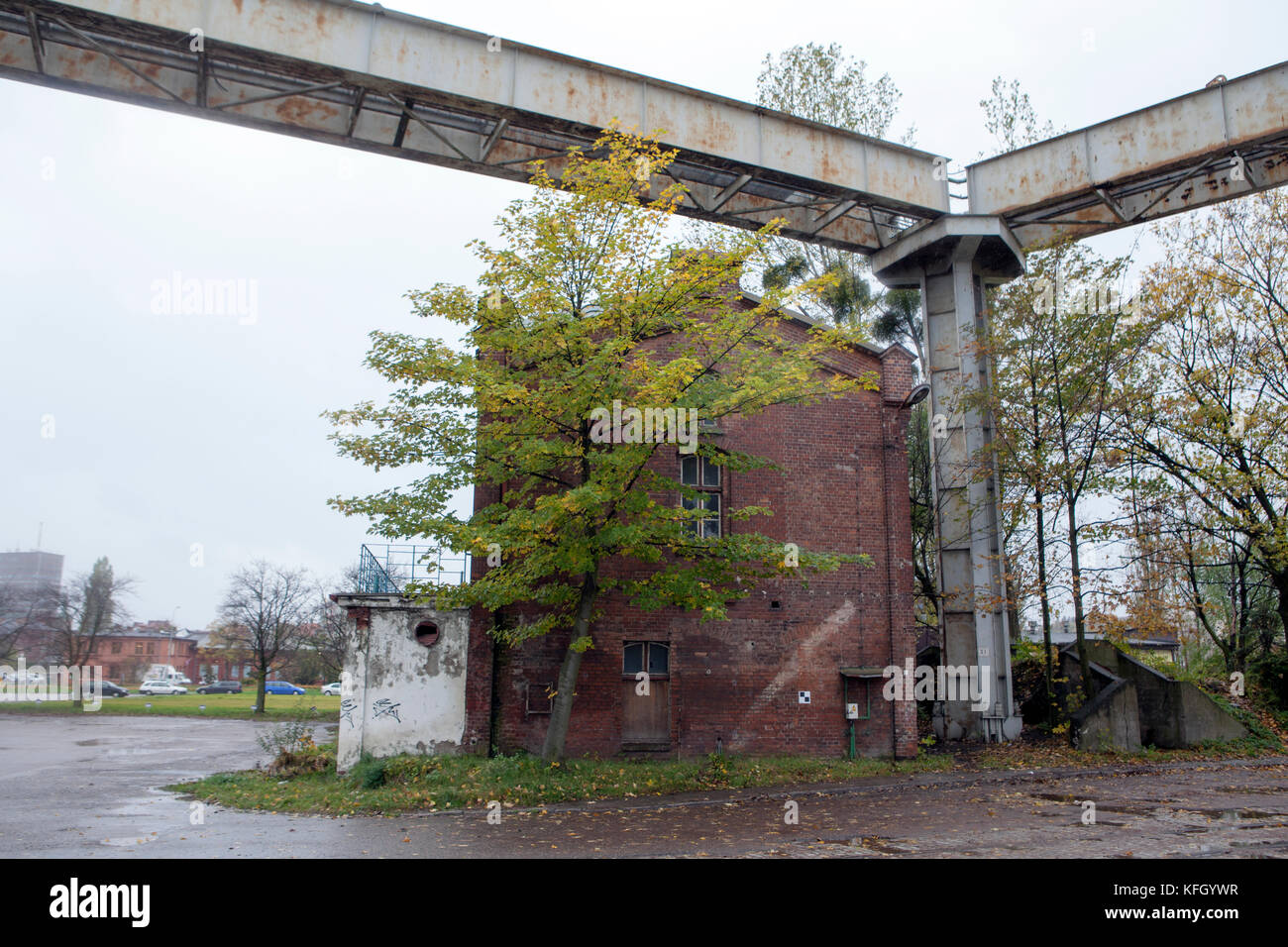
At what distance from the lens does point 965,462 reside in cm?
1938

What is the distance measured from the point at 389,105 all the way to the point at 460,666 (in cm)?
1023

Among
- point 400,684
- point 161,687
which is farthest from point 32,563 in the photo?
point 400,684

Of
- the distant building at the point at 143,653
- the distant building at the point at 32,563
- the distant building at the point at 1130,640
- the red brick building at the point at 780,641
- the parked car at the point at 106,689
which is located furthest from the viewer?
the distant building at the point at 32,563

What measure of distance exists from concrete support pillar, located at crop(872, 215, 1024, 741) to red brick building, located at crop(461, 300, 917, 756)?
1990mm

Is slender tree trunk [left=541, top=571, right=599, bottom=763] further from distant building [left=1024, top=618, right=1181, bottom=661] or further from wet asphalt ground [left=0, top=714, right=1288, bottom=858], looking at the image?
distant building [left=1024, top=618, right=1181, bottom=661]

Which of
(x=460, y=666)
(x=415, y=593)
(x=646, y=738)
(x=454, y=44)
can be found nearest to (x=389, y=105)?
(x=454, y=44)

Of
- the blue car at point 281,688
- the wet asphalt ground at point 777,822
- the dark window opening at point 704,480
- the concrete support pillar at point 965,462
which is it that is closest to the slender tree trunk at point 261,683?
the wet asphalt ground at point 777,822

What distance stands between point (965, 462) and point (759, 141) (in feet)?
26.6

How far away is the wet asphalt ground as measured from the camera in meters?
9.28

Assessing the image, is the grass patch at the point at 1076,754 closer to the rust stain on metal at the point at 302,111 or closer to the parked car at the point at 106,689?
the rust stain on metal at the point at 302,111

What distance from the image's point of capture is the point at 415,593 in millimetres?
14523

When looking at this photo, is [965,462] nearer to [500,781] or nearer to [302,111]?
[500,781]

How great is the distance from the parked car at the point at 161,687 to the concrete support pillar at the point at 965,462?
2299 inches

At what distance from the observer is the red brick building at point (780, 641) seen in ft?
52.9
